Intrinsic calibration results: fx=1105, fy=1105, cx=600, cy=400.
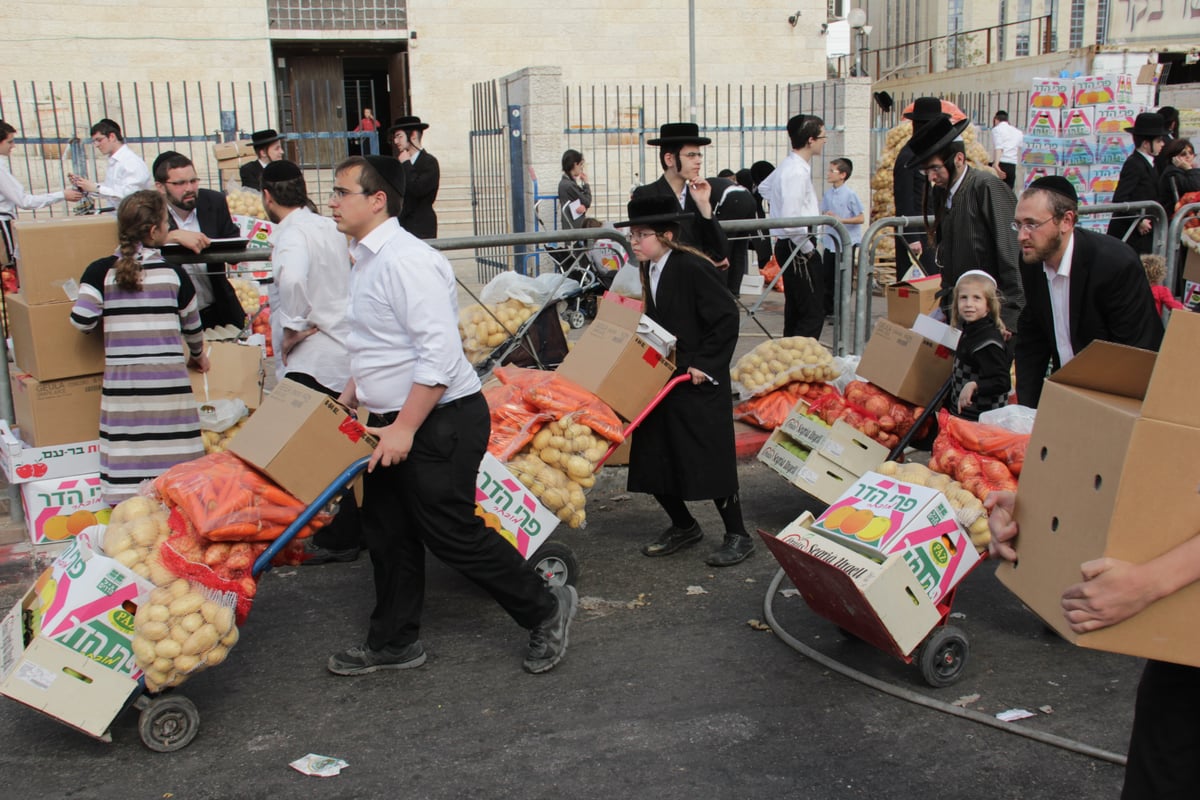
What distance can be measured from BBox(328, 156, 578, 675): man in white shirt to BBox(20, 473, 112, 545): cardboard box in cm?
203

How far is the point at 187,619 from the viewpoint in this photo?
382cm

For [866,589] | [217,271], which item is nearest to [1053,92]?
[217,271]

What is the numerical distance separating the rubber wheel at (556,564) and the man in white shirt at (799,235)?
4.51 metres

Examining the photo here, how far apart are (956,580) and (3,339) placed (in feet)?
16.2

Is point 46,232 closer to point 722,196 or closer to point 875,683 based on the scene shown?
point 875,683

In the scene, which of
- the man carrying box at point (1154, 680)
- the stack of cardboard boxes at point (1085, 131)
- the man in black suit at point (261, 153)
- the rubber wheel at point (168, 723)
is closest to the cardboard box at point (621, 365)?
the rubber wheel at point (168, 723)

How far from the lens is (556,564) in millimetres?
5297

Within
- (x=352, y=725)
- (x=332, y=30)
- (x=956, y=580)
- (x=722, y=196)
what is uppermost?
(x=332, y=30)

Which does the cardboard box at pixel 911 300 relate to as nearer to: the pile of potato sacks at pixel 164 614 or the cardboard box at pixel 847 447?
the cardboard box at pixel 847 447

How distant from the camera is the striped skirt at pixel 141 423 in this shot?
5223 mm

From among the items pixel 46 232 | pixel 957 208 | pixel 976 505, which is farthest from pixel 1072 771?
pixel 46 232

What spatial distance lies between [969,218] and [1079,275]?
4.81ft

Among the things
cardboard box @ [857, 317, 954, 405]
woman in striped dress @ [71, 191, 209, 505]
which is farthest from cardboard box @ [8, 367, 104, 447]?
cardboard box @ [857, 317, 954, 405]

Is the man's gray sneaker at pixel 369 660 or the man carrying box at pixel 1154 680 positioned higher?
the man carrying box at pixel 1154 680
